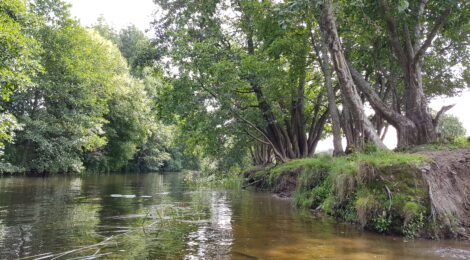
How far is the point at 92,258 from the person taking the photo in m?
4.25

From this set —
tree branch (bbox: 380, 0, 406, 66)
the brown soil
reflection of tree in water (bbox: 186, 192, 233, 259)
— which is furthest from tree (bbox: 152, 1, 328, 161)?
reflection of tree in water (bbox: 186, 192, 233, 259)

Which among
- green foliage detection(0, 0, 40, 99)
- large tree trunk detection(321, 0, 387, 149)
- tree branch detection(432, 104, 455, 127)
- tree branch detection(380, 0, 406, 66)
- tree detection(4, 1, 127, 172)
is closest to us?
large tree trunk detection(321, 0, 387, 149)

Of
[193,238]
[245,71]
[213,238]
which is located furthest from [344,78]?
[193,238]

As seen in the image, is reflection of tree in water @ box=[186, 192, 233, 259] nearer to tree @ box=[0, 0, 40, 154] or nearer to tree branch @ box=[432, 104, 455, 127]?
tree branch @ box=[432, 104, 455, 127]

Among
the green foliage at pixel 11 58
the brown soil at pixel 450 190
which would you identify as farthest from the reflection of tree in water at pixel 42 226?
the brown soil at pixel 450 190

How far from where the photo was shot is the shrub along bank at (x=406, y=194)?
581 cm

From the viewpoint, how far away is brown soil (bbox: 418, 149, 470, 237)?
578 centimetres

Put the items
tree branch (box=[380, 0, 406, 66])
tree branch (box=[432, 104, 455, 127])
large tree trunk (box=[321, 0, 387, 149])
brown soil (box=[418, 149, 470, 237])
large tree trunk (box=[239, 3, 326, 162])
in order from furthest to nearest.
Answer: large tree trunk (box=[239, 3, 326, 162]), tree branch (box=[432, 104, 455, 127]), tree branch (box=[380, 0, 406, 66]), large tree trunk (box=[321, 0, 387, 149]), brown soil (box=[418, 149, 470, 237])

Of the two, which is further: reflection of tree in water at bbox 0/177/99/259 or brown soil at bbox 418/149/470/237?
brown soil at bbox 418/149/470/237

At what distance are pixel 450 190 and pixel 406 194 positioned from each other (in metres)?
0.88

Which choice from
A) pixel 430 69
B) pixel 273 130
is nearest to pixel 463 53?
pixel 430 69

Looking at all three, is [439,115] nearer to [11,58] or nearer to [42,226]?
[42,226]

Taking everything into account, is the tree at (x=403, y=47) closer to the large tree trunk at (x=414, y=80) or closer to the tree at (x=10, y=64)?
the large tree trunk at (x=414, y=80)

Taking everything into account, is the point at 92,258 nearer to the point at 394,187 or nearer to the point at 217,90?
the point at 394,187
